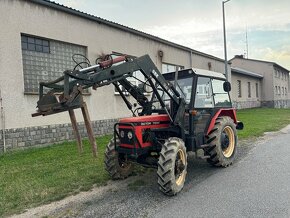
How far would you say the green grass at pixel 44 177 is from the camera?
518 cm

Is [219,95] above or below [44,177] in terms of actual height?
above

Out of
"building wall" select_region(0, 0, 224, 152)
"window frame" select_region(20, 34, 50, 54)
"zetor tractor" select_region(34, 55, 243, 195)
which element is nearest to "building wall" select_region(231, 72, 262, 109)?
"building wall" select_region(0, 0, 224, 152)

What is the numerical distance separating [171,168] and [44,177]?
10.0ft

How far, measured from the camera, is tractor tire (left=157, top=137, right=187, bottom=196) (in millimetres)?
4973

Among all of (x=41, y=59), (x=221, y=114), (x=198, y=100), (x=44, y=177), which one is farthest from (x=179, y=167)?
(x=41, y=59)

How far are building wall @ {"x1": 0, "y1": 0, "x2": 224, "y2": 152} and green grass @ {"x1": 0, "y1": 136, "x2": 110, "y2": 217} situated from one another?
1.70m

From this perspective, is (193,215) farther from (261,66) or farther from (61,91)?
(261,66)

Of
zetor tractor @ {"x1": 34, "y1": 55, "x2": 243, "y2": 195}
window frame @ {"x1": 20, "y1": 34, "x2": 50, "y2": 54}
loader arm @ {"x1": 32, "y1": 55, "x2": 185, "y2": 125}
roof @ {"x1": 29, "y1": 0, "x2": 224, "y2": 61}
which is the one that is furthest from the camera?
roof @ {"x1": 29, "y1": 0, "x2": 224, "y2": 61}

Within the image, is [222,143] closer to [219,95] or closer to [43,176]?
[219,95]

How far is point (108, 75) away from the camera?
488 centimetres

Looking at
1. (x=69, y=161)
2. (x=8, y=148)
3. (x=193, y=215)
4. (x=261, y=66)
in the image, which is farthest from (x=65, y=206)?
(x=261, y=66)

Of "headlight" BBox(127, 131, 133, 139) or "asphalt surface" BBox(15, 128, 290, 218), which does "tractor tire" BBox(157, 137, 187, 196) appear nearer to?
"asphalt surface" BBox(15, 128, 290, 218)

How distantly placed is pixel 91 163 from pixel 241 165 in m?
Result: 3.73

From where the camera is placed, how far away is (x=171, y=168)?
4984 mm
